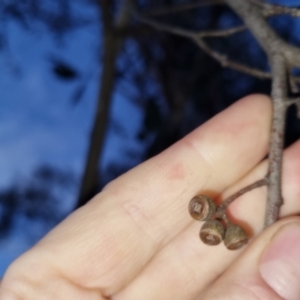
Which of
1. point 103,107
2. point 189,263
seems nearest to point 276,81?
point 189,263

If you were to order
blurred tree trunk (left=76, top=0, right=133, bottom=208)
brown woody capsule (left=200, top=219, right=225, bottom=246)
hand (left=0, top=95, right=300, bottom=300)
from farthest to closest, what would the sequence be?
blurred tree trunk (left=76, top=0, right=133, bottom=208), hand (left=0, top=95, right=300, bottom=300), brown woody capsule (left=200, top=219, right=225, bottom=246)

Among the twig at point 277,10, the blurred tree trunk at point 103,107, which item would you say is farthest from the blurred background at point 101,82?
the twig at point 277,10

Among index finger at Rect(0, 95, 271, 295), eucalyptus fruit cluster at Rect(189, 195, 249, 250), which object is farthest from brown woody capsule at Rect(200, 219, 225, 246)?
index finger at Rect(0, 95, 271, 295)

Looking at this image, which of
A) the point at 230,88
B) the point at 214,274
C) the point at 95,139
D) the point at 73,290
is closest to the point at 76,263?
the point at 73,290

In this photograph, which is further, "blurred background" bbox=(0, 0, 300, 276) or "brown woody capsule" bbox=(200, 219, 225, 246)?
"blurred background" bbox=(0, 0, 300, 276)

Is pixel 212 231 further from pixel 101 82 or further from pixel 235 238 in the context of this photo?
pixel 101 82

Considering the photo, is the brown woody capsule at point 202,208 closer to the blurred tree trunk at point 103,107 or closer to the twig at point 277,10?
the twig at point 277,10

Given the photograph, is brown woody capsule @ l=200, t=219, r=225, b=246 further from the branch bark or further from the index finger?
the index finger

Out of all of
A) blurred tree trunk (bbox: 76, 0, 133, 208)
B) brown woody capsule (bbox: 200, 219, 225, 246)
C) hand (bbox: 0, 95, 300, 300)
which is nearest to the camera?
brown woody capsule (bbox: 200, 219, 225, 246)

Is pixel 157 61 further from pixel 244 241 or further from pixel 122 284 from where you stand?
pixel 244 241
